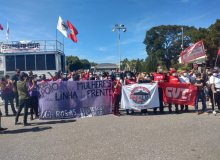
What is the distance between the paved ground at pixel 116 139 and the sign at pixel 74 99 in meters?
0.52

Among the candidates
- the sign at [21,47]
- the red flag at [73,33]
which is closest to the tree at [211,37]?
the red flag at [73,33]

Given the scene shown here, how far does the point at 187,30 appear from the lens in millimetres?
50312

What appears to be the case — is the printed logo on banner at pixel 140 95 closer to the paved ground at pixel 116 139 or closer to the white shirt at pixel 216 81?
the paved ground at pixel 116 139

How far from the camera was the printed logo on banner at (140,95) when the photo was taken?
6.87 metres

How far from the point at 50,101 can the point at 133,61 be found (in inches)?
2380

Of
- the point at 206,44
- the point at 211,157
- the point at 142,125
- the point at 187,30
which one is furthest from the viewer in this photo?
the point at 187,30

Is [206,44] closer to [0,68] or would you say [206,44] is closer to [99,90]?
[99,90]

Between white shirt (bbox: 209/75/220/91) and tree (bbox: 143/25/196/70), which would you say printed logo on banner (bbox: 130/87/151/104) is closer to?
white shirt (bbox: 209/75/220/91)

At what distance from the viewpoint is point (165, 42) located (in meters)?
52.9

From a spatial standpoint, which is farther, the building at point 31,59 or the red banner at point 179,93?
the building at point 31,59

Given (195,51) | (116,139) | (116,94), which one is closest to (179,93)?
(116,94)

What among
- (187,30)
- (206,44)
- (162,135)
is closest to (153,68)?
(206,44)

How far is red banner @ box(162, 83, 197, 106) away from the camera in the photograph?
6988 millimetres

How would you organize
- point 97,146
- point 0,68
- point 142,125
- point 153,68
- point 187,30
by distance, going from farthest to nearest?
point 187,30
point 153,68
point 0,68
point 142,125
point 97,146
